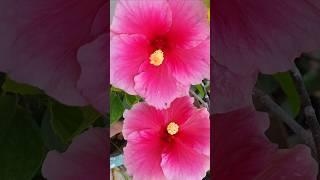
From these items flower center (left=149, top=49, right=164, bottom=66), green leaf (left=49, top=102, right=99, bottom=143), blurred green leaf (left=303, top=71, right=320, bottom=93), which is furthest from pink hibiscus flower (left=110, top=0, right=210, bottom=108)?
blurred green leaf (left=303, top=71, right=320, bottom=93)

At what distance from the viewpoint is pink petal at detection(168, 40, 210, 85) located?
16.1 inches

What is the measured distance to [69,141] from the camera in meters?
0.53

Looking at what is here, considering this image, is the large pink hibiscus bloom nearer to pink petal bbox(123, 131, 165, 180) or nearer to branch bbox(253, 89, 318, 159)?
pink petal bbox(123, 131, 165, 180)

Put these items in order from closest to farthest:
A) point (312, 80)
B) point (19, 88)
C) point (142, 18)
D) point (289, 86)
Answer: point (142, 18)
point (19, 88)
point (289, 86)
point (312, 80)

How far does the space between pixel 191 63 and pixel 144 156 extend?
0.20ft

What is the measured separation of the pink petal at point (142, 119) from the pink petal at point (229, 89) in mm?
41

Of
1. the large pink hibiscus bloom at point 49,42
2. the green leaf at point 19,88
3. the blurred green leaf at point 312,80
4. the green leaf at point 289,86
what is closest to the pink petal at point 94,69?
the large pink hibiscus bloom at point 49,42

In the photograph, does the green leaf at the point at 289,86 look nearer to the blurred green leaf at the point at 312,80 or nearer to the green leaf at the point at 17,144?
the green leaf at the point at 17,144

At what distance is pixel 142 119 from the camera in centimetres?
41

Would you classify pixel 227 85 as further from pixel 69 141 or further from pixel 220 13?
pixel 69 141

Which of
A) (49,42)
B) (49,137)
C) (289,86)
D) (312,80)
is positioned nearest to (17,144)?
(49,137)

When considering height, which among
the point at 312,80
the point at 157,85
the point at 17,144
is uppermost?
the point at 157,85

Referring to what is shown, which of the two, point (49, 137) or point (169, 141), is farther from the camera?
point (49, 137)

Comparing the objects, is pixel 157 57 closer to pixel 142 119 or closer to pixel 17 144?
pixel 142 119
